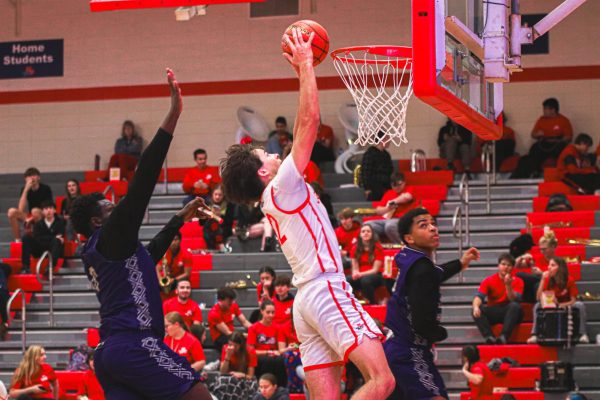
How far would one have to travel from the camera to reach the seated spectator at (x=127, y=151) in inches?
829

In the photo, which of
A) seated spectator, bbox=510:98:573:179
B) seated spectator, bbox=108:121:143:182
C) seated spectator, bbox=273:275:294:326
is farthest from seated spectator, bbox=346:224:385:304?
seated spectator, bbox=108:121:143:182

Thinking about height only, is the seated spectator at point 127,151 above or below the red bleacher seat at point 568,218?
above

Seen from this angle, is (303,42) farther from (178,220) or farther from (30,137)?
(30,137)

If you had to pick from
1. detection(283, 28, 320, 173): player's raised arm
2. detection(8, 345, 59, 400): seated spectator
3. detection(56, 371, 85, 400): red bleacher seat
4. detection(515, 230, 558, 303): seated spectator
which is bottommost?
detection(56, 371, 85, 400): red bleacher seat

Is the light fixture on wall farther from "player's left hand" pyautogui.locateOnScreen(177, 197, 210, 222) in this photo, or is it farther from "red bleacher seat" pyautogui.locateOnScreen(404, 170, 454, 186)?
"player's left hand" pyautogui.locateOnScreen(177, 197, 210, 222)

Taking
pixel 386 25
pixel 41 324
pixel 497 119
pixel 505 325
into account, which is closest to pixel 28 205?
pixel 41 324

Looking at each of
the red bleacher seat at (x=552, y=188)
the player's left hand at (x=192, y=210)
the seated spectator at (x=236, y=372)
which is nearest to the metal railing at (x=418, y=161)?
the red bleacher seat at (x=552, y=188)

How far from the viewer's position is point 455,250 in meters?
17.0

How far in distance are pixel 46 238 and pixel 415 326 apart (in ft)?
40.8

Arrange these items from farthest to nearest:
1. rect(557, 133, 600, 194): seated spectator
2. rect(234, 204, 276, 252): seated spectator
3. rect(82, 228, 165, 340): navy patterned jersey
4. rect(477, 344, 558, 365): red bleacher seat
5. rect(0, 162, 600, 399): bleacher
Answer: rect(557, 133, 600, 194): seated spectator < rect(234, 204, 276, 252): seated spectator < rect(0, 162, 600, 399): bleacher < rect(477, 344, 558, 365): red bleacher seat < rect(82, 228, 165, 340): navy patterned jersey

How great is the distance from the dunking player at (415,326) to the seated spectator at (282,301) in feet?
24.6

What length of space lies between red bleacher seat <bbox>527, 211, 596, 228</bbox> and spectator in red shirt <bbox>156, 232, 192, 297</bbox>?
5.44 metres

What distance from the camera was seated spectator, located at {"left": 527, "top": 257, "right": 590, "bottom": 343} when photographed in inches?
552

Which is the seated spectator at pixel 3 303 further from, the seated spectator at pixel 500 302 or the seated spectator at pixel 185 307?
the seated spectator at pixel 500 302
